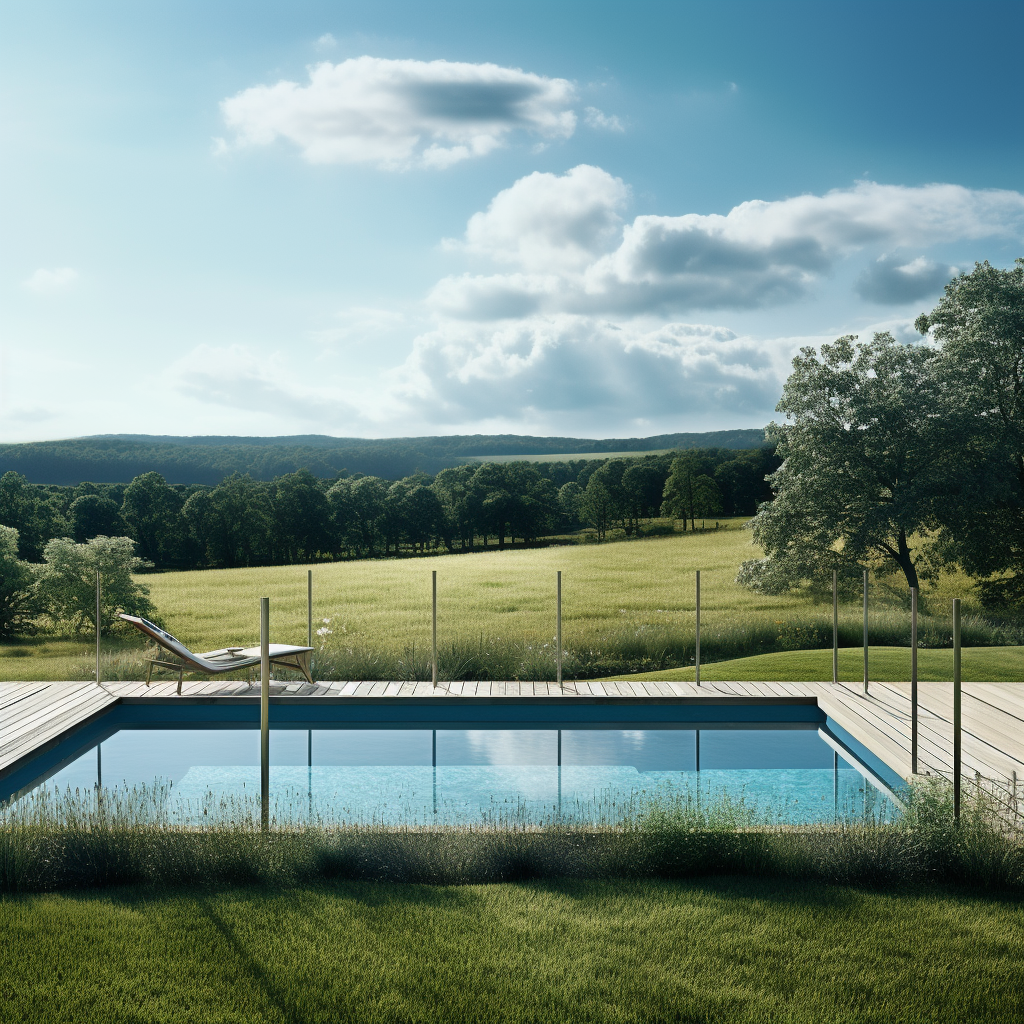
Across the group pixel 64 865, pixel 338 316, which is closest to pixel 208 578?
pixel 338 316

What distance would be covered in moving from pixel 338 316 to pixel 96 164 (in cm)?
427

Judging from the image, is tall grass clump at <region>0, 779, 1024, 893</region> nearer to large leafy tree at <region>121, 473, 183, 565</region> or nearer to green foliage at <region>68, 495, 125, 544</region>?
large leafy tree at <region>121, 473, 183, 565</region>

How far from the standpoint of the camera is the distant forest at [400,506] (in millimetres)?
26766

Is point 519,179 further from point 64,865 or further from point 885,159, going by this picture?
point 64,865

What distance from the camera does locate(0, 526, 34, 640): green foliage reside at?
11.4 m

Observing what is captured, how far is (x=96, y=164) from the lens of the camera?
1107 cm

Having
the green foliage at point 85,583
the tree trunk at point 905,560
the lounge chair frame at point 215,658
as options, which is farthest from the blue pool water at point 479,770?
the tree trunk at point 905,560

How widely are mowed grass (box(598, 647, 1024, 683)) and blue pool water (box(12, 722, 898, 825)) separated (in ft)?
4.02

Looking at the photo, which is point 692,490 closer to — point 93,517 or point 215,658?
point 93,517

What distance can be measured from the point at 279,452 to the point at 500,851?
1483 inches

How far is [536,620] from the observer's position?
502 inches

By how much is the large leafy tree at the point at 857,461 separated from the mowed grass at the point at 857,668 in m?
5.45

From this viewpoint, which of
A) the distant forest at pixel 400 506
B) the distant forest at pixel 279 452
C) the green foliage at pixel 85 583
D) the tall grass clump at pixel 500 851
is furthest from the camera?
the distant forest at pixel 279 452

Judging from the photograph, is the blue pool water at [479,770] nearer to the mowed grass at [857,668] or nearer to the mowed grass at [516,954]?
the mowed grass at [516,954]
